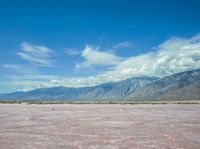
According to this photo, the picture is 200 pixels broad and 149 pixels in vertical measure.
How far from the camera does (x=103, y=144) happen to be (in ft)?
57.8

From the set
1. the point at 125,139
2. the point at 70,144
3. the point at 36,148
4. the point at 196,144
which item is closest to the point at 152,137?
the point at 125,139

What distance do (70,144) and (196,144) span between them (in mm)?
7838

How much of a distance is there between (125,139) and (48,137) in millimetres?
5571

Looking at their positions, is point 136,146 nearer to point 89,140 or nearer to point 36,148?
point 89,140

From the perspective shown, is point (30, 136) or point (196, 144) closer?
point (196, 144)

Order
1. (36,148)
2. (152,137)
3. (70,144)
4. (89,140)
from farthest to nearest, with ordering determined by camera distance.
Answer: (152,137) < (89,140) < (70,144) < (36,148)

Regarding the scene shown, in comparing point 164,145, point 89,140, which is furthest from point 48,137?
point 164,145

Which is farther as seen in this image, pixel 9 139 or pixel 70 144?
pixel 9 139

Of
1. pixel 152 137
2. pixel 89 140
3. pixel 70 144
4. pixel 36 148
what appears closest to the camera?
pixel 36 148

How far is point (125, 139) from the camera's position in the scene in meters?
19.6

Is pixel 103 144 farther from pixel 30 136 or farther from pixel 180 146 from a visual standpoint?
pixel 30 136

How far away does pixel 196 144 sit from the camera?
1764cm

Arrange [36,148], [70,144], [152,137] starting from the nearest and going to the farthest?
[36,148] → [70,144] → [152,137]

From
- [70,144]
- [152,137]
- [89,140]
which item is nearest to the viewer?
[70,144]
